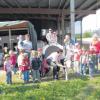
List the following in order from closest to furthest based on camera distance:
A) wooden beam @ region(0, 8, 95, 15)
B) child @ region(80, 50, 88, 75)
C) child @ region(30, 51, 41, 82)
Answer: child @ region(30, 51, 41, 82)
child @ region(80, 50, 88, 75)
wooden beam @ region(0, 8, 95, 15)

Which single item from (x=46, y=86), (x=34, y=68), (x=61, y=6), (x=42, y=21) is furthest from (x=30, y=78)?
(x=42, y=21)

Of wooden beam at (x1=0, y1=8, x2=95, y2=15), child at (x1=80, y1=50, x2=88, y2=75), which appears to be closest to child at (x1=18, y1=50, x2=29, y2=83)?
child at (x1=80, y1=50, x2=88, y2=75)

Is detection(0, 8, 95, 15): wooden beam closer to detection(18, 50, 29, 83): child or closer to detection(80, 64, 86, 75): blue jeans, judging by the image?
detection(80, 64, 86, 75): blue jeans

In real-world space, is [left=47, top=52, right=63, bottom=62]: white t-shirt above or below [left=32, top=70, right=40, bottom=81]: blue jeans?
above

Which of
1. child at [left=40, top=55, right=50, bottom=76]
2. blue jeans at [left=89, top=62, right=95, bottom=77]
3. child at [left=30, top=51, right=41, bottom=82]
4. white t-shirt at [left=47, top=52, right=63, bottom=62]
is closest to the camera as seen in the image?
child at [left=30, top=51, right=41, bottom=82]

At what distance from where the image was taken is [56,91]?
39.4 ft

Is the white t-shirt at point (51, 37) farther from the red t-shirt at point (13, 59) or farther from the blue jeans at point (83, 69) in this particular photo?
the blue jeans at point (83, 69)

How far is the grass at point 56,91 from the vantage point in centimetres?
1120

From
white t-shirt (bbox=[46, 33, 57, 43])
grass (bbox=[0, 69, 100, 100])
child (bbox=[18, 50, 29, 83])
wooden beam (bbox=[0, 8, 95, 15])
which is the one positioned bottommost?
grass (bbox=[0, 69, 100, 100])

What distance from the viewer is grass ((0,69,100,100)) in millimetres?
11195

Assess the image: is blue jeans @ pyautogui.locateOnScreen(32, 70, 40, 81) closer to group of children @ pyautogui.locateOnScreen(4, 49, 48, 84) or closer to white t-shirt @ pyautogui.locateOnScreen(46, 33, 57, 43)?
group of children @ pyautogui.locateOnScreen(4, 49, 48, 84)

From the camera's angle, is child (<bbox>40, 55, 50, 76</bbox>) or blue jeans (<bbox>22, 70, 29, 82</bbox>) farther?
child (<bbox>40, 55, 50, 76</bbox>)

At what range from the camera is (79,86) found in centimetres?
1250

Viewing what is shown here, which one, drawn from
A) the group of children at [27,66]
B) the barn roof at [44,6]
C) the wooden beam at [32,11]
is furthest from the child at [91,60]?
the wooden beam at [32,11]
